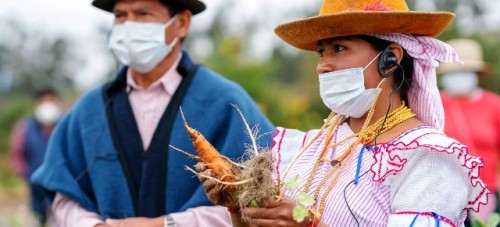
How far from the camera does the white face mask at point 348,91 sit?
3.45 m

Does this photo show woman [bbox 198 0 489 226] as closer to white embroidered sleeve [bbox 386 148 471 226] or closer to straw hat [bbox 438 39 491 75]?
white embroidered sleeve [bbox 386 148 471 226]

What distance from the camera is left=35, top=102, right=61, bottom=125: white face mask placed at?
36.0ft

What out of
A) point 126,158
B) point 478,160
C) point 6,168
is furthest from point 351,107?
point 6,168

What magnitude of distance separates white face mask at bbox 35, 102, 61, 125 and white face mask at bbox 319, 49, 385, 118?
25.8ft

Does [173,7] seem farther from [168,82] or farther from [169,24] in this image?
[168,82]

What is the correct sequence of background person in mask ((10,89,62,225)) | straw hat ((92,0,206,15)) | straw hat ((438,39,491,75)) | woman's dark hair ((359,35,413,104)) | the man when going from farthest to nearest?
background person in mask ((10,89,62,225))
straw hat ((438,39,491,75))
straw hat ((92,0,206,15))
the man
woman's dark hair ((359,35,413,104))

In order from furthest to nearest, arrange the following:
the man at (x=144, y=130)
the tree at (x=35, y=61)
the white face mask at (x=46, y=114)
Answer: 1. the tree at (x=35, y=61)
2. the white face mask at (x=46, y=114)
3. the man at (x=144, y=130)

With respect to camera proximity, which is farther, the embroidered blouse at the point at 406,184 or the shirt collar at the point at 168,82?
the shirt collar at the point at 168,82

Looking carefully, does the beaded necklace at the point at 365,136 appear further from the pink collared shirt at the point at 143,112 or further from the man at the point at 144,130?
the pink collared shirt at the point at 143,112

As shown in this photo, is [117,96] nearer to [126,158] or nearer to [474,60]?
[126,158]

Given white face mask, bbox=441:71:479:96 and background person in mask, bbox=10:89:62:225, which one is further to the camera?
background person in mask, bbox=10:89:62:225

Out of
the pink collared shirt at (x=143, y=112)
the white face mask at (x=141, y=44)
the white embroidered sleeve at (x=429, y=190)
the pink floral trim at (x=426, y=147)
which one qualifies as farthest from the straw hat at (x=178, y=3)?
the white embroidered sleeve at (x=429, y=190)

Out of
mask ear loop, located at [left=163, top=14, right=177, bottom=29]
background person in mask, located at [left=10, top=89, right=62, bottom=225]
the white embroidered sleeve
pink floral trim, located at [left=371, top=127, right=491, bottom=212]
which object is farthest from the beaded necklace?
background person in mask, located at [left=10, top=89, right=62, bottom=225]

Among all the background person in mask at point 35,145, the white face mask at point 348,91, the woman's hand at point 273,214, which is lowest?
the background person in mask at point 35,145
